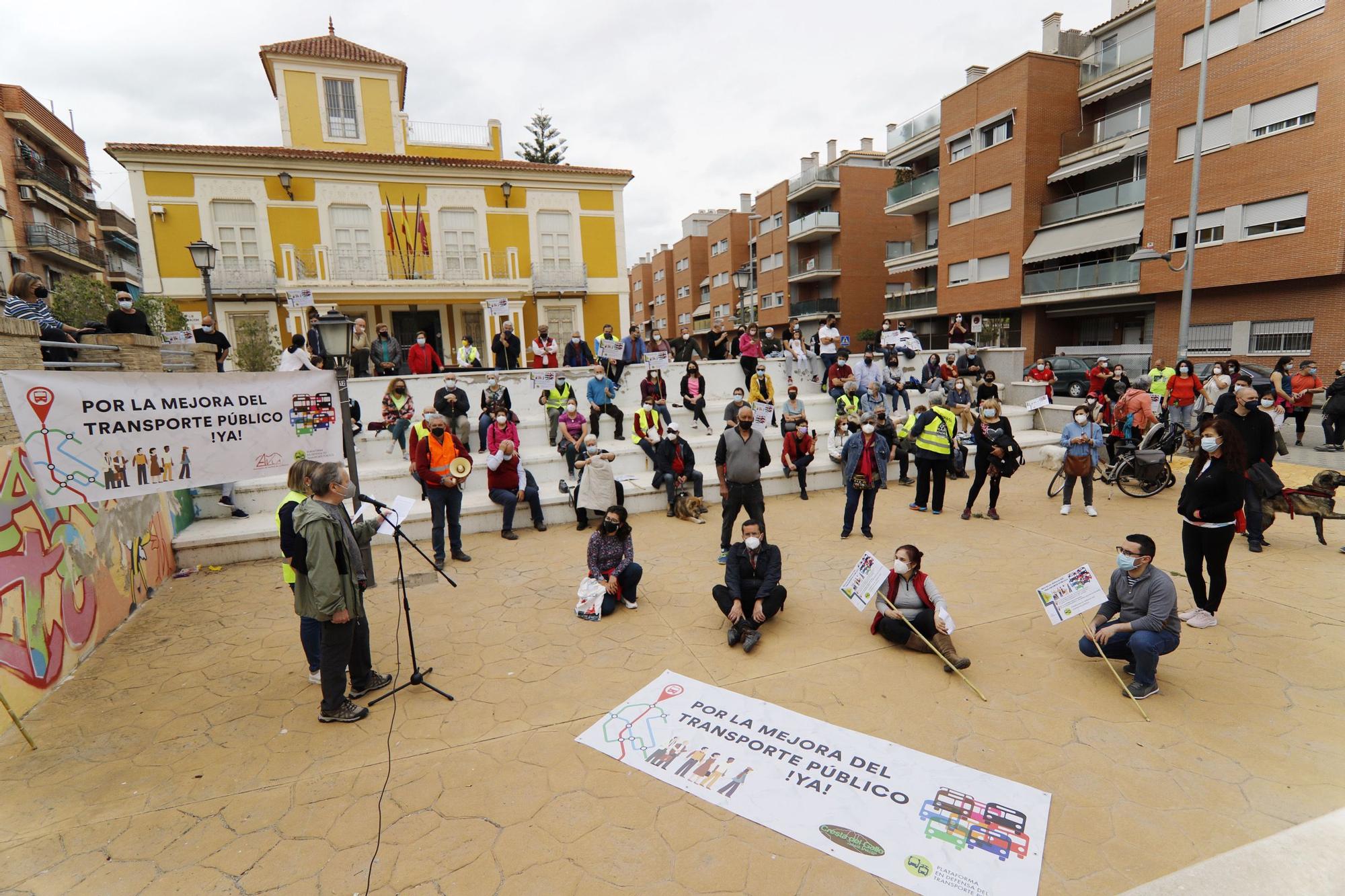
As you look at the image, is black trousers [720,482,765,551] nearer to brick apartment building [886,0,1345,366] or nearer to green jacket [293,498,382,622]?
green jacket [293,498,382,622]

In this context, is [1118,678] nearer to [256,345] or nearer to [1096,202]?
[256,345]

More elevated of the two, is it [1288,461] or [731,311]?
[731,311]

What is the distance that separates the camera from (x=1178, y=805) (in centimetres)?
375

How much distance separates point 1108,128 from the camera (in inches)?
1033

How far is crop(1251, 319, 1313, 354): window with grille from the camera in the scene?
65.7 feet

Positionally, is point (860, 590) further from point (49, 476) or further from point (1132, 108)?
point (1132, 108)

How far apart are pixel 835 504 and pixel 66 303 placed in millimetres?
28885

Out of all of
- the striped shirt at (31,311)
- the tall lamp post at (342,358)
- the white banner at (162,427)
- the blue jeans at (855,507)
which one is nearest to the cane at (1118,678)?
the blue jeans at (855,507)

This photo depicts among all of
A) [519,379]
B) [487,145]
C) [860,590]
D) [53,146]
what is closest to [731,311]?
[487,145]

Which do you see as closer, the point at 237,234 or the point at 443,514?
the point at 443,514

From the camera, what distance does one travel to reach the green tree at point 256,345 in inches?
773

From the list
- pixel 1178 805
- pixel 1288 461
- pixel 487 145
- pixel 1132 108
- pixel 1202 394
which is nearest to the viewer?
pixel 1178 805

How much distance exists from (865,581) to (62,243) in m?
44.7

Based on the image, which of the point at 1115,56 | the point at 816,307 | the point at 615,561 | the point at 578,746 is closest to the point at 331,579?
the point at 578,746
